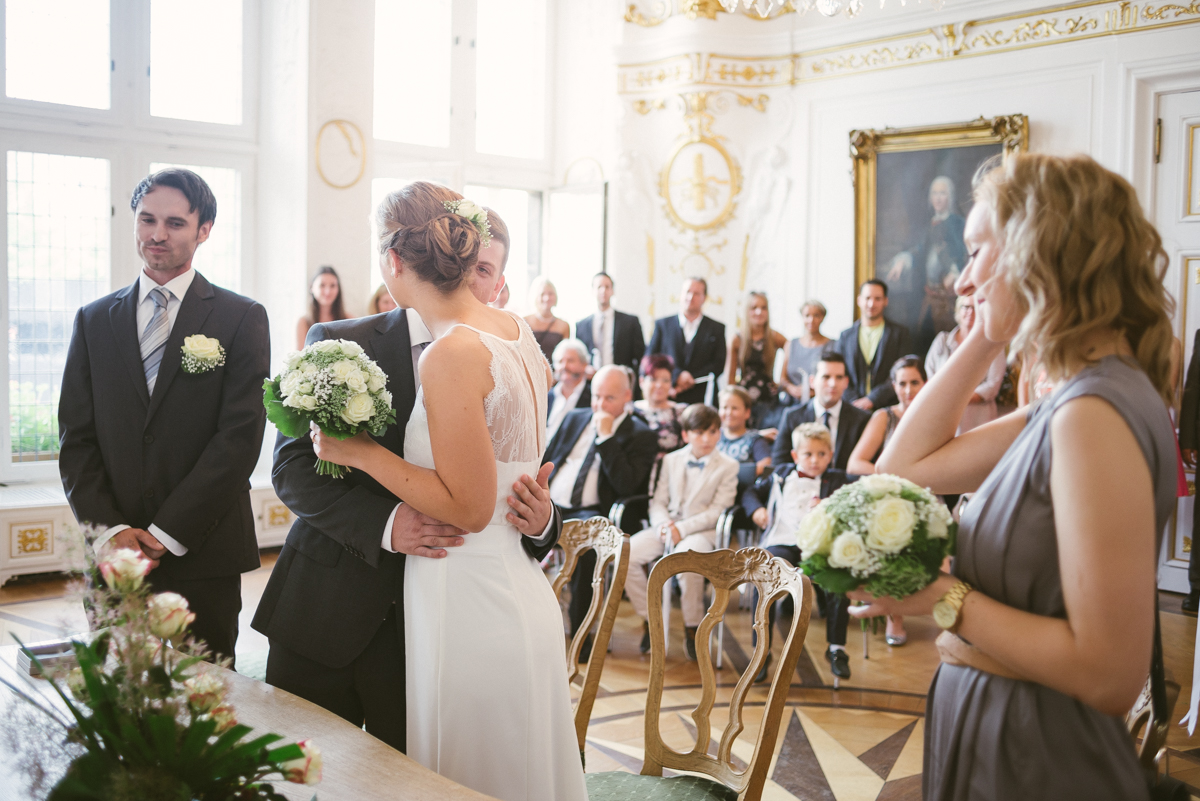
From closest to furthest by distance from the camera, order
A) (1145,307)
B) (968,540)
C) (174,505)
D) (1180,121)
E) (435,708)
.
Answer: (1145,307), (968,540), (435,708), (174,505), (1180,121)

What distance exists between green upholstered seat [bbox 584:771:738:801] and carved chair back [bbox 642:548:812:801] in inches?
1.4

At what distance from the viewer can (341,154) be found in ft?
23.9

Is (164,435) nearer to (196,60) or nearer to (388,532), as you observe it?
(388,532)

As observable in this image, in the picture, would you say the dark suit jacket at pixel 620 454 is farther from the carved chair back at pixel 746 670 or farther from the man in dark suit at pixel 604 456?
the carved chair back at pixel 746 670

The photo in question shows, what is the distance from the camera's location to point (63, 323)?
6805 mm

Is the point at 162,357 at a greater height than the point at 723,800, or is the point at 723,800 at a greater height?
the point at 162,357

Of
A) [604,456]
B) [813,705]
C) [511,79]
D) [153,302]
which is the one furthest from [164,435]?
[511,79]

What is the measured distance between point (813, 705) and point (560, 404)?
2.43 m

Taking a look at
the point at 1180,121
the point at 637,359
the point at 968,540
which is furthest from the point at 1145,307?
the point at 637,359

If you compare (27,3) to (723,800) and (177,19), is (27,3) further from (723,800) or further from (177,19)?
(723,800)

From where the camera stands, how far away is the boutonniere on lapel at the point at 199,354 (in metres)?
2.68

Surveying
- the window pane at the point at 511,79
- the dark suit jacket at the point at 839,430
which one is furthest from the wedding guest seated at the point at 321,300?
the dark suit jacket at the point at 839,430

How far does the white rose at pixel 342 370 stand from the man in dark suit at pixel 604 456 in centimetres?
353

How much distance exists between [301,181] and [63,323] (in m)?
1.98
